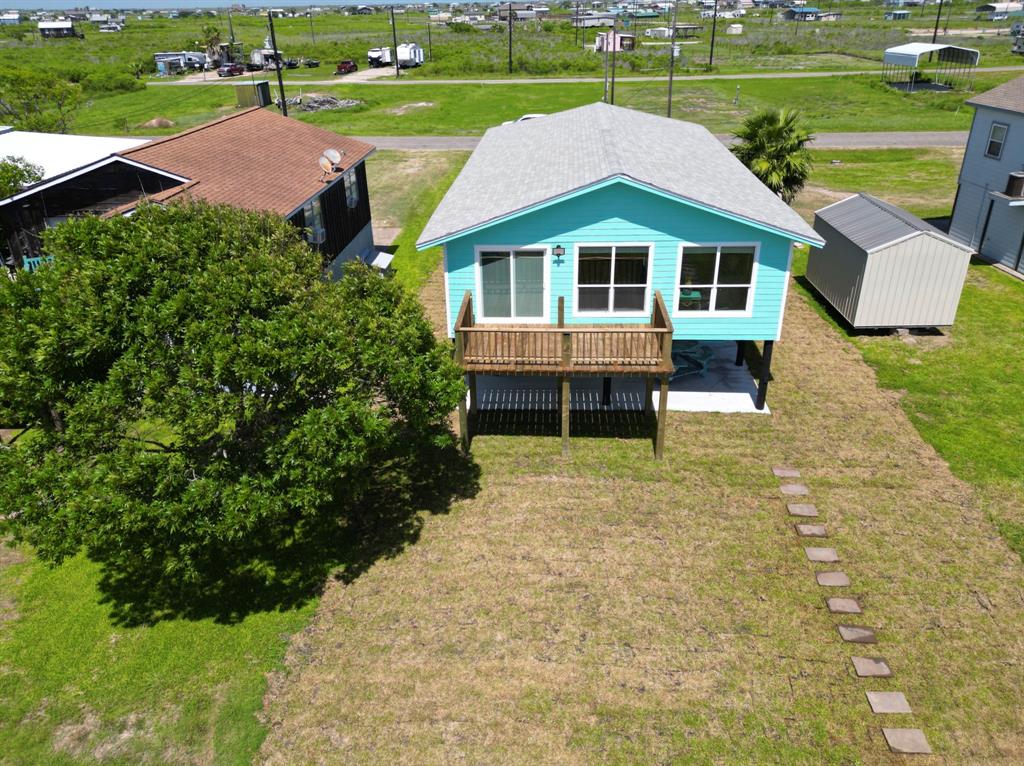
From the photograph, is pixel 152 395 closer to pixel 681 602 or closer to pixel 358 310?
pixel 358 310

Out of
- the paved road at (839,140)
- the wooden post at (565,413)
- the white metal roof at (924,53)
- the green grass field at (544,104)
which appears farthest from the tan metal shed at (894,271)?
the white metal roof at (924,53)

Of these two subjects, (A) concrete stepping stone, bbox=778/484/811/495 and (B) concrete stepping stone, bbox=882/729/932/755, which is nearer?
(B) concrete stepping stone, bbox=882/729/932/755

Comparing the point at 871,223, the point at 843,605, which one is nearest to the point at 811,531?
the point at 843,605

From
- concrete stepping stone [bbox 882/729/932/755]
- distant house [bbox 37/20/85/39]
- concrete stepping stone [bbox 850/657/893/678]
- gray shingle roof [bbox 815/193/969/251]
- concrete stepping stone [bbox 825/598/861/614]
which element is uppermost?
distant house [bbox 37/20/85/39]

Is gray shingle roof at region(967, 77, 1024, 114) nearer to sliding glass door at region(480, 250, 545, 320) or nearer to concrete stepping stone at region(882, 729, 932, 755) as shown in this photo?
sliding glass door at region(480, 250, 545, 320)

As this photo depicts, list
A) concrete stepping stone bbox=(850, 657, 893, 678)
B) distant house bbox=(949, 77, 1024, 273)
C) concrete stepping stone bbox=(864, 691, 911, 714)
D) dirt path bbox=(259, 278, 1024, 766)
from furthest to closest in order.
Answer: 1. distant house bbox=(949, 77, 1024, 273)
2. concrete stepping stone bbox=(850, 657, 893, 678)
3. concrete stepping stone bbox=(864, 691, 911, 714)
4. dirt path bbox=(259, 278, 1024, 766)

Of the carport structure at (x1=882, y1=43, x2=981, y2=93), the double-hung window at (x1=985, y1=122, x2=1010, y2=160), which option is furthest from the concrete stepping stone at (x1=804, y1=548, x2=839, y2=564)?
the carport structure at (x1=882, y1=43, x2=981, y2=93)

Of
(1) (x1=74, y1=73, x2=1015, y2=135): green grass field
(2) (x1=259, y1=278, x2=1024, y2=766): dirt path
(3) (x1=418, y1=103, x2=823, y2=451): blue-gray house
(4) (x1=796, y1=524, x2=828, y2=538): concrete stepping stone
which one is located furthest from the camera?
(1) (x1=74, y1=73, x2=1015, y2=135): green grass field

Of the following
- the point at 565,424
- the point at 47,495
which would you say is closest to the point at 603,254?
the point at 565,424
